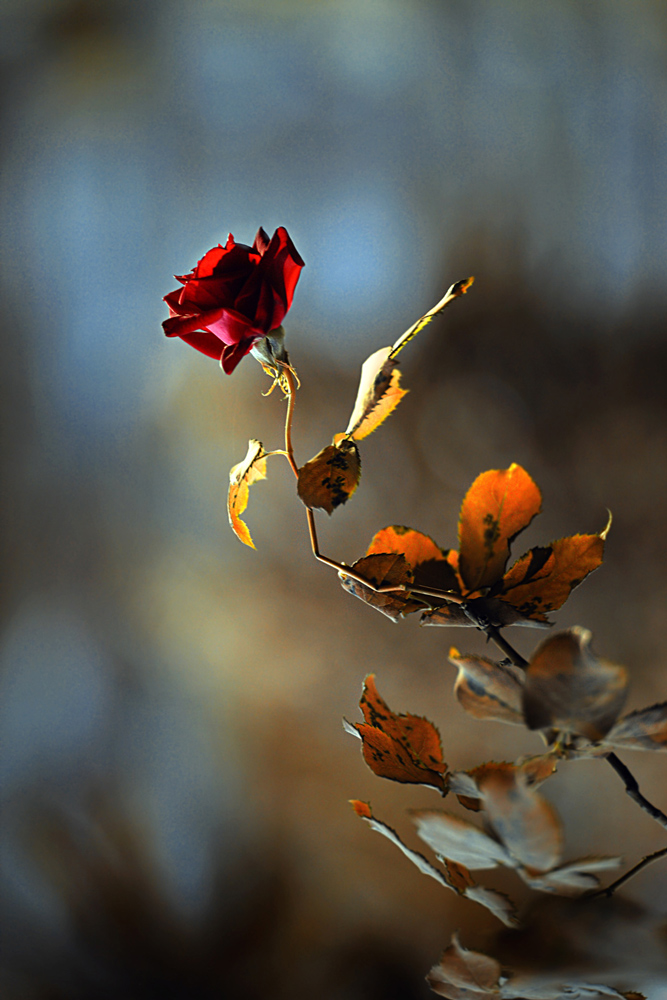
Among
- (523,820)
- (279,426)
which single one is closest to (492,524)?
(523,820)

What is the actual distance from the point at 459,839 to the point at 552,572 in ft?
0.41

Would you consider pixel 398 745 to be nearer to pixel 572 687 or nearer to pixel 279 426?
pixel 572 687

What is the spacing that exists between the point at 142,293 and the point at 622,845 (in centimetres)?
87

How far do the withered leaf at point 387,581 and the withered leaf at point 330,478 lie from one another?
3 centimetres

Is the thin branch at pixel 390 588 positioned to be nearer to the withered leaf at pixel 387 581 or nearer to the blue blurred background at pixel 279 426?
the withered leaf at pixel 387 581

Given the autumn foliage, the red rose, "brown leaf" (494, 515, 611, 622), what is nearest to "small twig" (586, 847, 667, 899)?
the autumn foliage

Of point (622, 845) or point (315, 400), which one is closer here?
point (622, 845)

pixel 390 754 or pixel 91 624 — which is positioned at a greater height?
pixel 91 624

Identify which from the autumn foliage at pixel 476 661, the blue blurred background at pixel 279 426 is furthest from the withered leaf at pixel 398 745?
the blue blurred background at pixel 279 426

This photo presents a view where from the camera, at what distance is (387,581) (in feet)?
0.93

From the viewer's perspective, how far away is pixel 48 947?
763 mm

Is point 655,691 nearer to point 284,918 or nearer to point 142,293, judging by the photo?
point 284,918

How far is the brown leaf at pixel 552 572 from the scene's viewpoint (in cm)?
28

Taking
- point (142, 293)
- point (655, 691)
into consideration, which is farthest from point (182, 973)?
point (142, 293)
